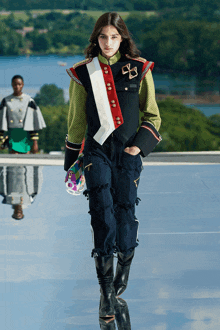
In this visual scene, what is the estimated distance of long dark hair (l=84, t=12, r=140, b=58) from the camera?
400 centimetres

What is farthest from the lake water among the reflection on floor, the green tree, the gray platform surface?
the reflection on floor

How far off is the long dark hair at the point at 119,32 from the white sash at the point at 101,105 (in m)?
0.21

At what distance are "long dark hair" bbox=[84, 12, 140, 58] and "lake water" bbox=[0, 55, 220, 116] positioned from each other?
3010 centimetres


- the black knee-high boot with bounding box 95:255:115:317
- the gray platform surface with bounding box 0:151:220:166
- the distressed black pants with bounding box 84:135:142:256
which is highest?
the distressed black pants with bounding box 84:135:142:256

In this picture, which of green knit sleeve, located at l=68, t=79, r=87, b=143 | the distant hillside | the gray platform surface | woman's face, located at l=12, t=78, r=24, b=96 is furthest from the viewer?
the distant hillside

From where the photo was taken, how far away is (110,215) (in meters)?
3.93

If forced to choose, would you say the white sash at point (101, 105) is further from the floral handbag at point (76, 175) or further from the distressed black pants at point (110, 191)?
the floral handbag at point (76, 175)

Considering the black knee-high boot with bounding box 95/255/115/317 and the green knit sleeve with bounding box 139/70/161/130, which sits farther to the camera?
the green knit sleeve with bounding box 139/70/161/130

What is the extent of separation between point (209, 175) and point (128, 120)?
5593mm

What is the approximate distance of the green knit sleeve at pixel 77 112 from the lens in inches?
160

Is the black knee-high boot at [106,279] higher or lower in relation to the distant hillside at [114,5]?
higher

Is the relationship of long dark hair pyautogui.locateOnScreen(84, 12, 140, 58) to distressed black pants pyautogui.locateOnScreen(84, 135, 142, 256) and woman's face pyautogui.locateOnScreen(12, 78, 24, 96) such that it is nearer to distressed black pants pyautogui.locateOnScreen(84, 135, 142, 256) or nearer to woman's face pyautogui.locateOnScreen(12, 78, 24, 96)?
distressed black pants pyautogui.locateOnScreen(84, 135, 142, 256)

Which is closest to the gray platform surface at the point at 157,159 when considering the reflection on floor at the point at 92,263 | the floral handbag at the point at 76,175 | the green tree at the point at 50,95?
the reflection on floor at the point at 92,263

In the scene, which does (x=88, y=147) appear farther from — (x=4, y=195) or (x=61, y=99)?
(x=61, y=99)
